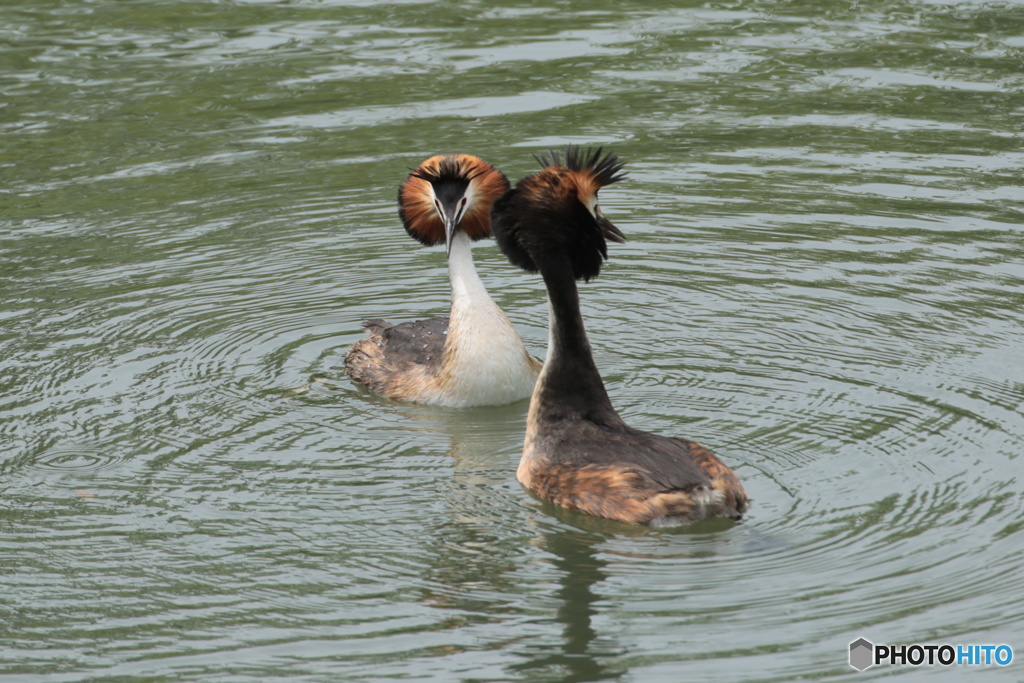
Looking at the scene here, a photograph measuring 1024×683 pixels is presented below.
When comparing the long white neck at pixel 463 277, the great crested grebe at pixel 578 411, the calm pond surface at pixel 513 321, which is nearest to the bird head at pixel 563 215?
the great crested grebe at pixel 578 411

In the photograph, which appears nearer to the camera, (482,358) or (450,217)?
(482,358)

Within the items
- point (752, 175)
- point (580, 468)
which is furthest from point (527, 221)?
point (752, 175)

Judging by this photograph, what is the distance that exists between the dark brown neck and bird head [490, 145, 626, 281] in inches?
3.9

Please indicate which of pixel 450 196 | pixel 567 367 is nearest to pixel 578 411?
pixel 567 367

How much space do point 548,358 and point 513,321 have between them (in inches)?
110

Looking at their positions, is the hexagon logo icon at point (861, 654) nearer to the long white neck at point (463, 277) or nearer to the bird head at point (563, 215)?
the bird head at point (563, 215)

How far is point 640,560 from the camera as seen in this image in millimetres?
7184

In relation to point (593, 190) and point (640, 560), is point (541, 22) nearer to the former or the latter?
point (593, 190)

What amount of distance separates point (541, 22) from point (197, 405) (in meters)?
9.92

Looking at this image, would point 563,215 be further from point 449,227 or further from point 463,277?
point 463,277

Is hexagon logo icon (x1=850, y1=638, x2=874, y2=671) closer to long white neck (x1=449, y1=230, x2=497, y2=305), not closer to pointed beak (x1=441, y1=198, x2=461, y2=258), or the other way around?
long white neck (x1=449, y1=230, x2=497, y2=305)

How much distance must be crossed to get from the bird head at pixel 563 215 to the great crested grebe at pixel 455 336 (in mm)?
1395

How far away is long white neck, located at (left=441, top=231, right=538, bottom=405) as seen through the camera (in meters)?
9.80

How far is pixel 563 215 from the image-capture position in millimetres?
8336
